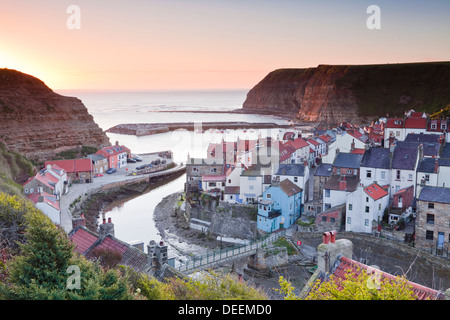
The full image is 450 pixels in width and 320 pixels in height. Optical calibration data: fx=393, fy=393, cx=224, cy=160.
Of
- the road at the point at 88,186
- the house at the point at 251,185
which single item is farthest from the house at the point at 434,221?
the road at the point at 88,186

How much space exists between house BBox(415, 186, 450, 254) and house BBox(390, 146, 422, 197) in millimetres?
4555

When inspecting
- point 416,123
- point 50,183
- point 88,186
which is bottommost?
point 88,186

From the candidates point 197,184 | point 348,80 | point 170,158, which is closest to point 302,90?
point 348,80

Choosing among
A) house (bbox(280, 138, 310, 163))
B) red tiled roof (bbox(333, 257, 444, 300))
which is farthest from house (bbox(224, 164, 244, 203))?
red tiled roof (bbox(333, 257, 444, 300))

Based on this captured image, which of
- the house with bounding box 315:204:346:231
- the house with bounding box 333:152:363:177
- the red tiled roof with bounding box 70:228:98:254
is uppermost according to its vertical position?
the house with bounding box 333:152:363:177

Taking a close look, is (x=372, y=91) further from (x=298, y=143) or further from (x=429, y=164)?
(x=429, y=164)

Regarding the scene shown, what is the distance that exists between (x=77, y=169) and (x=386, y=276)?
44.6 meters

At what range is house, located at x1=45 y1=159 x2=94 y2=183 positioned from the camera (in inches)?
1891

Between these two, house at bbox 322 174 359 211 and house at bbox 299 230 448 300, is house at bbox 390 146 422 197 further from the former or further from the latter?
house at bbox 299 230 448 300

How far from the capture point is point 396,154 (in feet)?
96.9

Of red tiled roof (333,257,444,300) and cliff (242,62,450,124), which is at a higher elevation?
cliff (242,62,450,124)

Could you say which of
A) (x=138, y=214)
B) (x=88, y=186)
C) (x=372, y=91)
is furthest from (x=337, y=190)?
(x=372, y=91)

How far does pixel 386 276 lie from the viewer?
9.91 m

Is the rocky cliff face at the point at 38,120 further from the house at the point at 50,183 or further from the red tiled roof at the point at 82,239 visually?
the red tiled roof at the point at 82,239
